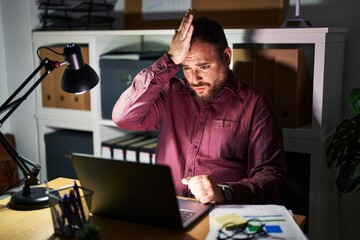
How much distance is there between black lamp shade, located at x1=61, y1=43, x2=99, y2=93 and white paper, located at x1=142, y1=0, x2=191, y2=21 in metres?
1.22

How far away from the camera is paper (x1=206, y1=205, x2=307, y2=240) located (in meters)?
1.13

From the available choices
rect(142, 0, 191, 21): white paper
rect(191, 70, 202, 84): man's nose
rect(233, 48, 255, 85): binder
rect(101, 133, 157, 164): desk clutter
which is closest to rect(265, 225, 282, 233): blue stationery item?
rect(191, 70, 202, 84): man's nose

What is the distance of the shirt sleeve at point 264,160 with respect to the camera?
1515 mm

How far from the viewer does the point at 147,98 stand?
1.83 meters

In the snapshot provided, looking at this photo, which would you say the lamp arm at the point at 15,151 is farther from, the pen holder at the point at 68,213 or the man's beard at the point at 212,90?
the man's beard at the point at 212,90

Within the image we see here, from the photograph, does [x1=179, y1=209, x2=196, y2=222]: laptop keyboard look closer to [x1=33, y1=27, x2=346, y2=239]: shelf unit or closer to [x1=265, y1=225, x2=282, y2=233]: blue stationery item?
[x1=265, y1=225, x2=282, y2=233]: blue stationery item

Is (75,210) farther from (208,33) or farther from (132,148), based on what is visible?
(132,148)

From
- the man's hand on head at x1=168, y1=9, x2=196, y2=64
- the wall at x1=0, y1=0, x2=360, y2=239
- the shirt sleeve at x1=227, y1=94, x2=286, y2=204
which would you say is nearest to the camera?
the shirt sleeve at x1=227, y1=94, x2=286, y2=204

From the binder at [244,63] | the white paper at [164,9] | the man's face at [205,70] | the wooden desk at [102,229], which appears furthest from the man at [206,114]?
the white paper at [164,9]

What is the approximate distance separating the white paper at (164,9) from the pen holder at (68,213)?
1.58 metres

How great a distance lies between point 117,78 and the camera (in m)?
2.42

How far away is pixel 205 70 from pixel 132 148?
2.59 feet

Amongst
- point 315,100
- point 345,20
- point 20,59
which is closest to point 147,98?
point 315,100

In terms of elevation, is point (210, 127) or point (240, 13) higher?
point (240, 13)
